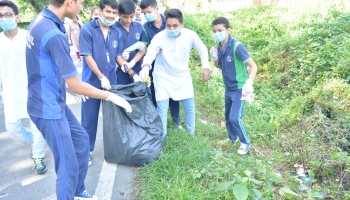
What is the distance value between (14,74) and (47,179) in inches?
46.0

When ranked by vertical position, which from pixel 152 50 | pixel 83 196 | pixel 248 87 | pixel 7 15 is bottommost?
pixel 83 196

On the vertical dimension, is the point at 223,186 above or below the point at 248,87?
below

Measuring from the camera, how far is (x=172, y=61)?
354 centimetres

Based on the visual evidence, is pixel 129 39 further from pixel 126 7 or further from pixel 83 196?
pixel 83 196

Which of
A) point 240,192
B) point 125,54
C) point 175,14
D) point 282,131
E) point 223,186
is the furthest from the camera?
point 282,131

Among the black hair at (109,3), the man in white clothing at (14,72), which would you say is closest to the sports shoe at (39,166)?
the man in white clothing at (14,72)

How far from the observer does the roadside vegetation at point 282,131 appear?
109 inches

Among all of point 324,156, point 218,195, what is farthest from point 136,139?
point 324,156

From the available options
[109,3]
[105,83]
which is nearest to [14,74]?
[105,83]

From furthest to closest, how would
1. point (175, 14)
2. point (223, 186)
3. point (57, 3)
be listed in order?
point (175, 14), point (223, 186), point (57, 3)

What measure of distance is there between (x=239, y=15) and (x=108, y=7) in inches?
346

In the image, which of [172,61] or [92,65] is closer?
[92,65]

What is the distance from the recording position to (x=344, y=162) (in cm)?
318

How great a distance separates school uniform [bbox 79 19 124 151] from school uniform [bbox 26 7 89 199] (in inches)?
36.8
